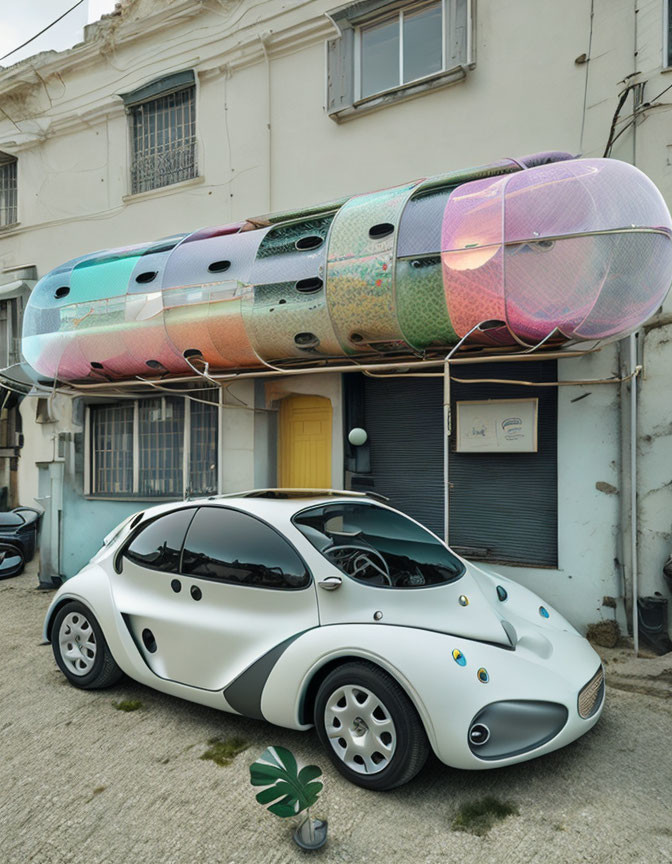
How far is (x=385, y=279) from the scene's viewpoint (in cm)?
525

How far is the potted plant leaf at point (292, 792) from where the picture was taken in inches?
102

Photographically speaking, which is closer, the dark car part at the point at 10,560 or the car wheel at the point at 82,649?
the car wheel at the point at 82,649

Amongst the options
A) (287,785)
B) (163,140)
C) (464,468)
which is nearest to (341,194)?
(163,140)

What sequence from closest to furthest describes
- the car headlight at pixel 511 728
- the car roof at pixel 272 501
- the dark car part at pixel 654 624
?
the car headlight at pixel 511 728
the car roof at pixel 272 501
the dark car part at pixel 654 624

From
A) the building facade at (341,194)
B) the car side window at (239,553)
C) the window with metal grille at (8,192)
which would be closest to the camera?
the car side window at (239,553)

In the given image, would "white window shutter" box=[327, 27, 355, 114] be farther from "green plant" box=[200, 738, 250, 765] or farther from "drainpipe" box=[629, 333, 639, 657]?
"green plant" box=[200, 738, 250, 765]

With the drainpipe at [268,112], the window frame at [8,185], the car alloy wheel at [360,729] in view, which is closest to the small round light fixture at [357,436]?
the drainpipe at [268,112]

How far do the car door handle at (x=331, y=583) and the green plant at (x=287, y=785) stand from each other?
853 mm

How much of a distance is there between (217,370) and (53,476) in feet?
10.3

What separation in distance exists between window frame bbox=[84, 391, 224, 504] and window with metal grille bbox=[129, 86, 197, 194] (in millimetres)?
3456

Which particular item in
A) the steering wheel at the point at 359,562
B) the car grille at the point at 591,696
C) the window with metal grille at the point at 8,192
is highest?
the window with metal grille at the point at 8,192

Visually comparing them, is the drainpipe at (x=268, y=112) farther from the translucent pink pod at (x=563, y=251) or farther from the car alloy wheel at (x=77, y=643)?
the car alloy wheel at (x=77, y=643)

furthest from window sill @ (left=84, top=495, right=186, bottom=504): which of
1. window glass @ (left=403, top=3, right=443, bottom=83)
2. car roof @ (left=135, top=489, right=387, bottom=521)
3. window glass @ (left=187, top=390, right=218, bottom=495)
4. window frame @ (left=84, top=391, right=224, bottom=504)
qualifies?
window glass @ (left=403, top=3, right=443, bottom=83)

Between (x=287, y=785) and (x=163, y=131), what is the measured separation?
357 inches
